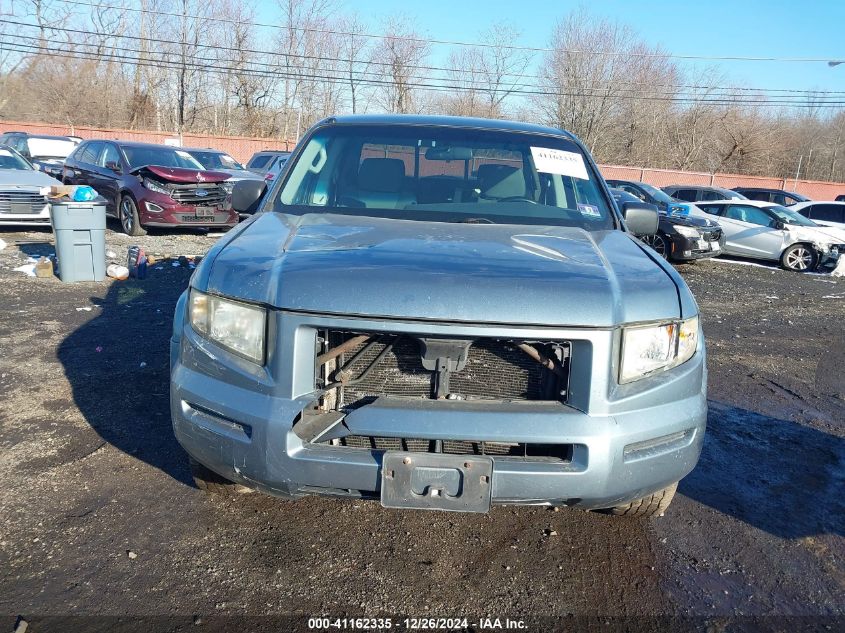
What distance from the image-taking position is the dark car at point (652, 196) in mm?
14703

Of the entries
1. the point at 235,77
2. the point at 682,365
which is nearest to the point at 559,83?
the point at 235,77

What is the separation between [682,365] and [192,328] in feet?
6.14

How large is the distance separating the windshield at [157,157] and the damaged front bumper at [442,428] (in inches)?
431

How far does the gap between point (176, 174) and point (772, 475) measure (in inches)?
398

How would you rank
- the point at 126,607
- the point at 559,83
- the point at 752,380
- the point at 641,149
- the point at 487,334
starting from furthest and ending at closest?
the point at 641,149
the point at 559,83
the point at 752,380
the point at 126,607
the point at 487,334

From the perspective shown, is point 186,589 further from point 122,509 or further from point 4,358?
point 4,358

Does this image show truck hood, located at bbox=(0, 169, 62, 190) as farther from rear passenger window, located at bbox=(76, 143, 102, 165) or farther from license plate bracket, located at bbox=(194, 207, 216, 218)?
license plate bracket, located at bbox=(194, 207, 216, 218)

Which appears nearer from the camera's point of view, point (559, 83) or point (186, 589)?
point (186, 589)

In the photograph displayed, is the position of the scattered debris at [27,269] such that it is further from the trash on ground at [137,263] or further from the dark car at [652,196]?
the dark car at [652,196]

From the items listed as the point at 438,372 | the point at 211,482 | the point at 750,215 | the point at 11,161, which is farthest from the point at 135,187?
the point at 750,215

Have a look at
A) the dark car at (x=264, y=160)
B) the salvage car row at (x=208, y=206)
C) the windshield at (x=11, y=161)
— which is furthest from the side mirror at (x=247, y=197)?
the dark car at (x=264, y=160)

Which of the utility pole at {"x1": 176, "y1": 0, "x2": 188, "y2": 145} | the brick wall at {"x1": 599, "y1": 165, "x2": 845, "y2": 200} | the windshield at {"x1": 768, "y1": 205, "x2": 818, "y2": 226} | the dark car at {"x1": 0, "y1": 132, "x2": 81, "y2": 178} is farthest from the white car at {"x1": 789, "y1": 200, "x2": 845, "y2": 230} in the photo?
the utility pole at {"x1": 176, "y1": 0, "x2": 188, "y2": 145}

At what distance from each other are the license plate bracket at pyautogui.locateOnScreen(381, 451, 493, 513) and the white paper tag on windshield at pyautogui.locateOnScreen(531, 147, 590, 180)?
208cm

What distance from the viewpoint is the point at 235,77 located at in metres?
43.3
